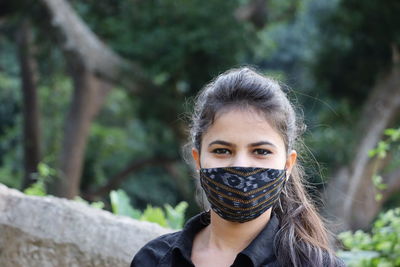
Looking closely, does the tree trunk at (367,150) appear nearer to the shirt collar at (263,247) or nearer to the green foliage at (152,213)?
the green foliage at (152,213)

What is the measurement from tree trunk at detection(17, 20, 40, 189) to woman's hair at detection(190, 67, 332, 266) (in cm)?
1388

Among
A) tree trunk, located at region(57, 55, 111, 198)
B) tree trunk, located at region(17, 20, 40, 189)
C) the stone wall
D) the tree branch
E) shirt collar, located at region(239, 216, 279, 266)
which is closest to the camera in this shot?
shirt collar, located at region(239, 216, 279, 266)

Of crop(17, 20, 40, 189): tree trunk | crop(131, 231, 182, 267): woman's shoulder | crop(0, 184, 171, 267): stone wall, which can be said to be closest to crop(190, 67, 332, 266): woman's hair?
crop(131, 231, 182, 267): woman's shoulder

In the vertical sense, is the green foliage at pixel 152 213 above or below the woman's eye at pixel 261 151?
below

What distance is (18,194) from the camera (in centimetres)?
389

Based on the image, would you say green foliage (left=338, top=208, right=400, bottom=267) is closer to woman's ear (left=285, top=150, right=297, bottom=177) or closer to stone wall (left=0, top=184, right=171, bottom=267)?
woman's ear (left=285, top=150, right=297, bottom=177)

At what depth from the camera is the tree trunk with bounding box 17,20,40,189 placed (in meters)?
15.7

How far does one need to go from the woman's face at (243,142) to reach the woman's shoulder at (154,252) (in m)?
0.36

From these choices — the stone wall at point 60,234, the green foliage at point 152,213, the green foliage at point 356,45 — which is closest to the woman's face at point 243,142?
the stone wall at point 60,234

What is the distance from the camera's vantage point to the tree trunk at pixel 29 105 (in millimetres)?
15680

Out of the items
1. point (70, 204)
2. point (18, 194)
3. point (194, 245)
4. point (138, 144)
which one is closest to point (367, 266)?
point (194, 245)

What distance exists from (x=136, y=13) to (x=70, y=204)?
9749 millimetres

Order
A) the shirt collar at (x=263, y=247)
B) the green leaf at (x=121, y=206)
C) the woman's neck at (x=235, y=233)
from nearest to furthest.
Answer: the shirt collar at (x=263, y=247) < the woman's neck at (x=235, y=233) < the green leaf at (x=121, y=206)

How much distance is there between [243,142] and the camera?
2135 mm
